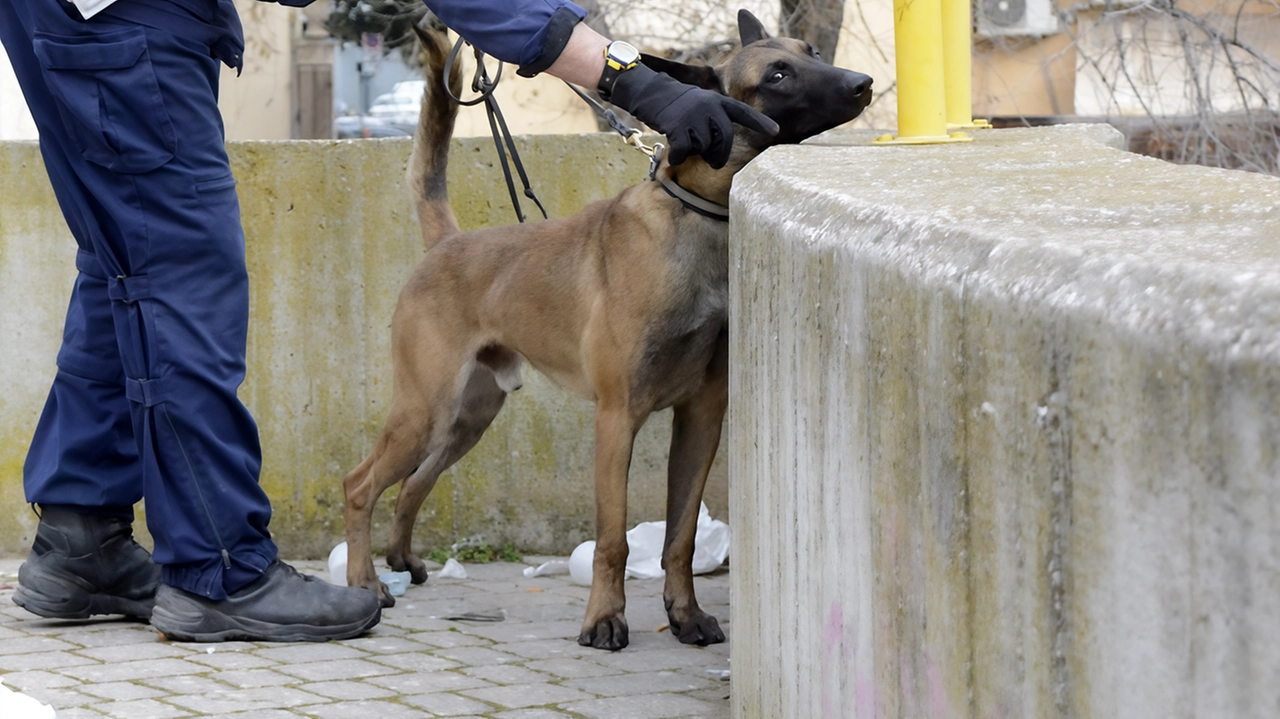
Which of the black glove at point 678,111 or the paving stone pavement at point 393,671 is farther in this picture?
the black glove at point 678,111

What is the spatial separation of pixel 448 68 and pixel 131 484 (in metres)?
1.58

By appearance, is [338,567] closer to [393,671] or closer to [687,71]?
[393,671]

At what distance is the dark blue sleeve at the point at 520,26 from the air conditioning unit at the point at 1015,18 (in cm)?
425

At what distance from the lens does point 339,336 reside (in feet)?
16.3

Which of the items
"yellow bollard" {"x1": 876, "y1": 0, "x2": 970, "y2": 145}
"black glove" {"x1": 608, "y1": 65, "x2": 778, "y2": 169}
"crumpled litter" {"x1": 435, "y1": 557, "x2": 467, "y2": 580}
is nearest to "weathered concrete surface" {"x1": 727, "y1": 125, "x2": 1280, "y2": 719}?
"black glove" {"x1": 608, "y1": 65, "x2": 778, "y2": 169}

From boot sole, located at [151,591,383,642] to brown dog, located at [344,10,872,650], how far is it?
0.61 metres

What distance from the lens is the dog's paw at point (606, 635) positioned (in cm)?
371

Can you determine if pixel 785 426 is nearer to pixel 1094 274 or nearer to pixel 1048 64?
pixel 1094 274

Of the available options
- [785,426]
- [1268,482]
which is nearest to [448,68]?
[785,426]

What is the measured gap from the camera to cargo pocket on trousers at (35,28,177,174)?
3369mm

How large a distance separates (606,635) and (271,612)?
0.92m

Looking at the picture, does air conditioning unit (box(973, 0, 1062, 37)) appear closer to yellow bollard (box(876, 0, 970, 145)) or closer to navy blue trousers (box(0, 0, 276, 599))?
yellow bollard (box(876, 0, 970, 145))

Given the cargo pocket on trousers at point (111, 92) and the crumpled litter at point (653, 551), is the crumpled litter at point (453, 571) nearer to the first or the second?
the crumpled litter at point (653, 551)

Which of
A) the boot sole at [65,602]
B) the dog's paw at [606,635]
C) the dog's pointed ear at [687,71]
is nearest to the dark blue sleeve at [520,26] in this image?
the dog's pointed ear at [687,71]
